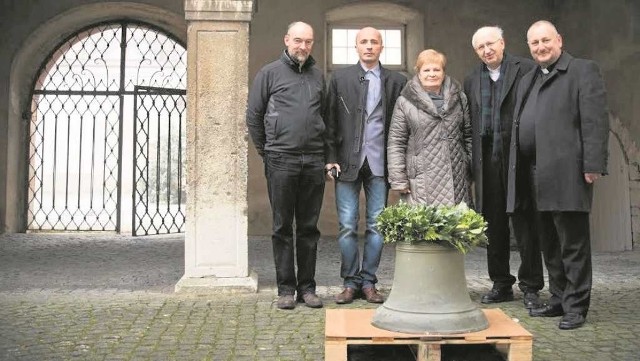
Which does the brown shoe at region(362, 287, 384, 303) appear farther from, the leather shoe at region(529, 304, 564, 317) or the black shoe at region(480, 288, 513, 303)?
the leather shoe at region(529, 304, 564, 317)

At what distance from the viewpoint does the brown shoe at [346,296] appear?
14.2 ft

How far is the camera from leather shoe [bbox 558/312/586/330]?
3656mm

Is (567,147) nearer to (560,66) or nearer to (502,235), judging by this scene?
(560,66)

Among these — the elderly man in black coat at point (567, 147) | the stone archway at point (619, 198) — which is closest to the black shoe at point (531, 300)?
the elderly man in black coat at point (567, 147)

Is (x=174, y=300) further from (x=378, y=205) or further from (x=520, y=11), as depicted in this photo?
(x=520, y=11)

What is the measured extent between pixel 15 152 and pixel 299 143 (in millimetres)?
6938

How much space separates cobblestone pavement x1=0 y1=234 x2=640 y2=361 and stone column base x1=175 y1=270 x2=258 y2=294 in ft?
0.18

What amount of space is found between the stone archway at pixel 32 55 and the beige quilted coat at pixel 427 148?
20.7 ft

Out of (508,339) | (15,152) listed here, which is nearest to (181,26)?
(15,152)

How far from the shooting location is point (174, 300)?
4.57 m

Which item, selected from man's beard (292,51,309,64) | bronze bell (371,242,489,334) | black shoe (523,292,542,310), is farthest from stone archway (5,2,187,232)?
bronze bell (371,242,489,334)

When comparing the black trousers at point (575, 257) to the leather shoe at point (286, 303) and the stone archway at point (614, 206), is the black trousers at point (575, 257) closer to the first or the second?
the leather shoe at point (286, 303)

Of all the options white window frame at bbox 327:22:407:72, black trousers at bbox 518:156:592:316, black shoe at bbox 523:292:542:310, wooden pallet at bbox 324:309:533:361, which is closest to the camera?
wooden pallet at bbox 324:309:533:361

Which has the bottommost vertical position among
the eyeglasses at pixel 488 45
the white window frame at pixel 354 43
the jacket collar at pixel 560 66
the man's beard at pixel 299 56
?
the jacket collar at pixel 560 66
